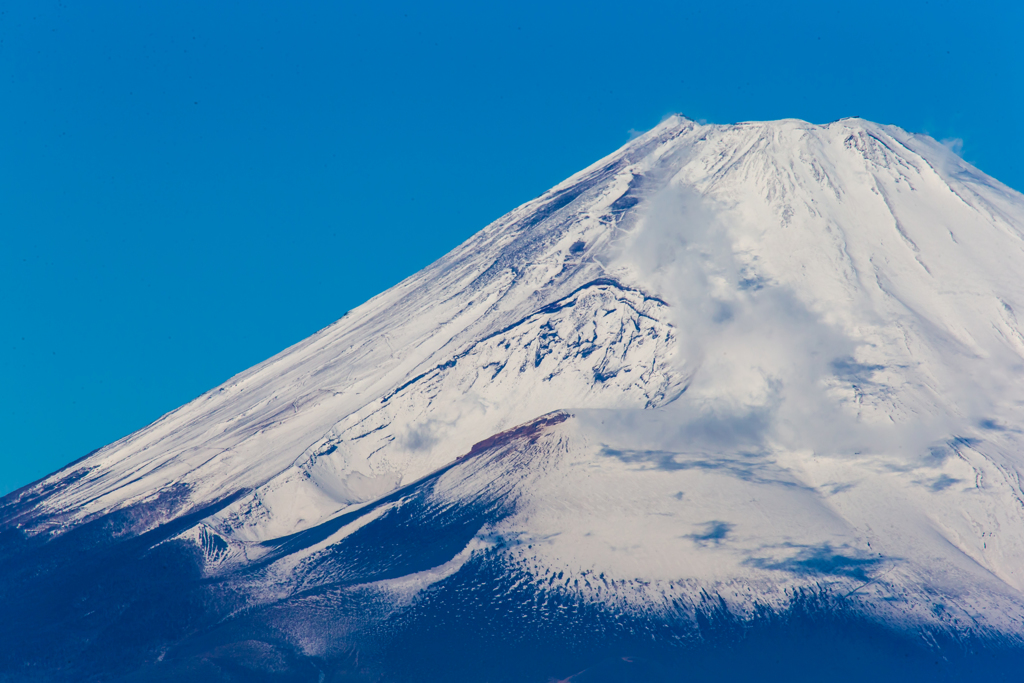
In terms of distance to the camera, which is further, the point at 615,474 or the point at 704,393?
the point at 704,393

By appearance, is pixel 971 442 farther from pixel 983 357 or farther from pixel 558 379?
pixel 558 379

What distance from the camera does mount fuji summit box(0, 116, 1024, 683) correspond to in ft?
122

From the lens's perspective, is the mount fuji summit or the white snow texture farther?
the white snow texture

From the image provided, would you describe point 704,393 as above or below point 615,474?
above

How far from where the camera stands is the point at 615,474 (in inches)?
1793

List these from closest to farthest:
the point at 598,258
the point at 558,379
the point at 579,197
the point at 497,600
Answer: the point at 497,600 → the point at 558,379 → the point at 598,258 → the point at 579,197

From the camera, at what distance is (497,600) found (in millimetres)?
39125

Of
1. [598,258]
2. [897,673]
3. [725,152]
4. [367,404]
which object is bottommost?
[897,673]

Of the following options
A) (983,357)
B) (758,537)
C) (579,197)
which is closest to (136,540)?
(758,537)

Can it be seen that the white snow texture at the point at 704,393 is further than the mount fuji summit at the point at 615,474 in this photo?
Yes

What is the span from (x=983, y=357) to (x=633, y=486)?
2236 centimetres

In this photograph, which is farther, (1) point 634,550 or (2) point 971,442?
(2) point 971,442

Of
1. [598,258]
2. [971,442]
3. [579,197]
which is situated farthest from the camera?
[579,197]

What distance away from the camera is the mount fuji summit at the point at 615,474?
37.3m
